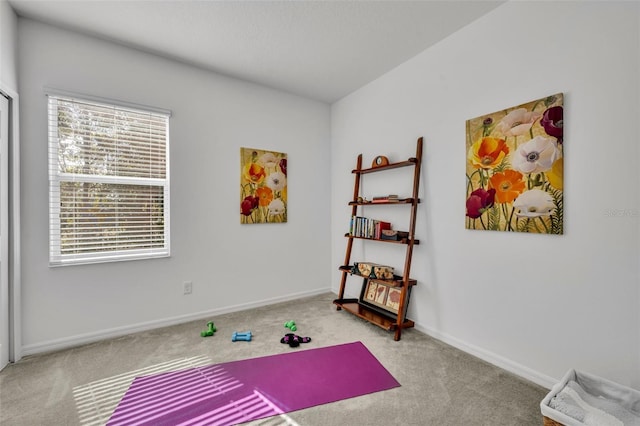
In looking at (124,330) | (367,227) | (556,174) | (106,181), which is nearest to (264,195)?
(367,227)

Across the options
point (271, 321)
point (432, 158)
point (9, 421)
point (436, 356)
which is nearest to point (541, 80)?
point (432, 158)

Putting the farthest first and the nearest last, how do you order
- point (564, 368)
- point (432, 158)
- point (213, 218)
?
point (213, 218) → point (432, 158) → point (564, 368)

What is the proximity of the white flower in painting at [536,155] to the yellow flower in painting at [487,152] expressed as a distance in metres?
0.10

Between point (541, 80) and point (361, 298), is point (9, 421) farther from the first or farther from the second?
point (541, 80)

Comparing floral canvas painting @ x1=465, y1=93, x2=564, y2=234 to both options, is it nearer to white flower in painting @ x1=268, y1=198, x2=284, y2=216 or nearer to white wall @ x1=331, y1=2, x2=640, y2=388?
white wall @ x1=331, y1=2, x2=640, y2=388

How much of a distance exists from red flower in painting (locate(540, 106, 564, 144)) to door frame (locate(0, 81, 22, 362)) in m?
3.66

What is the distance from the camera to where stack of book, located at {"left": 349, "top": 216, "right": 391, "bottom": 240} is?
9.76 feet

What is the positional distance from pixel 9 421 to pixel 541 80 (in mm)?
3692

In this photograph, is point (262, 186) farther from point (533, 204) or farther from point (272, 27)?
point (533, 204)

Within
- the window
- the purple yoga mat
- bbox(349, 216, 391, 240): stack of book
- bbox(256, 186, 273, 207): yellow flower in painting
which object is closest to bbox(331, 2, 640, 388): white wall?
bbox(349, 216, 391, 240): stack of book

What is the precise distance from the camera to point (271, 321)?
2953 millimetres

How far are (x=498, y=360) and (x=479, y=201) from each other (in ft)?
3.82

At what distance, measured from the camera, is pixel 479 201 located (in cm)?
224

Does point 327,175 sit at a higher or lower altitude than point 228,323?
higher
